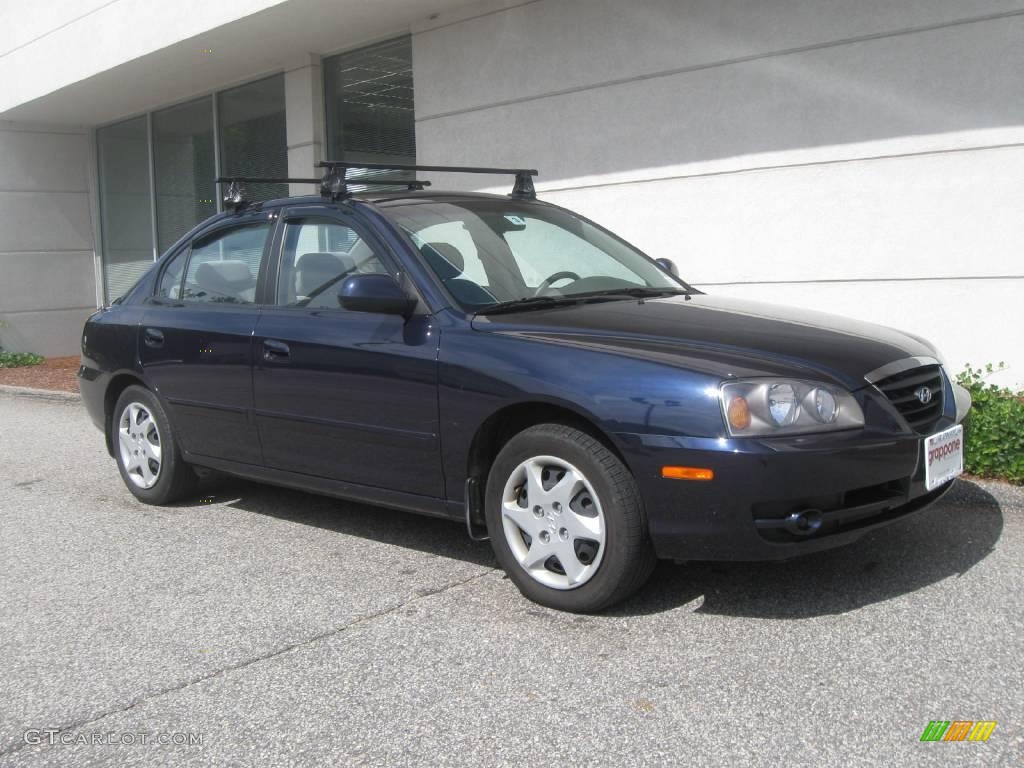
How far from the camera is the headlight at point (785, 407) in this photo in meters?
3.64

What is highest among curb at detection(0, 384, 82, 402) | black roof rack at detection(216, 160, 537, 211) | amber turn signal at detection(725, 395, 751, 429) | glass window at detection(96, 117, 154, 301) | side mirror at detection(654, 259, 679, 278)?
glass window at detection(96, 117, 154, 301)

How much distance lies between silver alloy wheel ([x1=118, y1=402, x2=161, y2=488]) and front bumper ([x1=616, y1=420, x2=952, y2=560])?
3309 millimetres

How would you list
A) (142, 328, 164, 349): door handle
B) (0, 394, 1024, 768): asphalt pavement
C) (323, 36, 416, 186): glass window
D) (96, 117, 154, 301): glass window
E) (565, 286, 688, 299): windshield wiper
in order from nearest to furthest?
(0, 394, 1024, 768): asphalt pavement < (565, 286, 688, 299): windshield wiper < (142, 328, 164, 349): door handle < (323, 36, 416, 186): glass window < (96, 117, 154, 301): glass window

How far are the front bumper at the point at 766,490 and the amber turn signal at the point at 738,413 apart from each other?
0.06 metres

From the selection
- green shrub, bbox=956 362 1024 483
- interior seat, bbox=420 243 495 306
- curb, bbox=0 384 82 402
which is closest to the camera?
interior seat, bbox=420 243 495 306

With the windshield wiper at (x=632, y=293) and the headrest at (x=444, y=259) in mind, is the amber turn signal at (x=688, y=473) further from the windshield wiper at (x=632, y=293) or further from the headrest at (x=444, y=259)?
the headrest at (x=444, y=259)

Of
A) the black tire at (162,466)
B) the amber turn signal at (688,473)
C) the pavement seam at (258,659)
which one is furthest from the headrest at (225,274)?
the amber turn signal at (688,473)

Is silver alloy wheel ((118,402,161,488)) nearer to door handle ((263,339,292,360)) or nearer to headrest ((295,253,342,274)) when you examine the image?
door handle ((263,339,292,360))

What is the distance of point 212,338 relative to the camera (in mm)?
5457

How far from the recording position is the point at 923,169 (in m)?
7.77

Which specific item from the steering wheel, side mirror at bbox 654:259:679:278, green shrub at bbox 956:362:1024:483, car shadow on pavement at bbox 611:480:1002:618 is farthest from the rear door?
green shrub at bbox 956:362:1024:483

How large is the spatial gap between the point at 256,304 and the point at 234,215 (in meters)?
0.79

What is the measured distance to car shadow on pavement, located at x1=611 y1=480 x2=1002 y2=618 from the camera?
409 cm

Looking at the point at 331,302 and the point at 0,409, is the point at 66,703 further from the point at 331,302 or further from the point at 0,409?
A: the point at 0,409
